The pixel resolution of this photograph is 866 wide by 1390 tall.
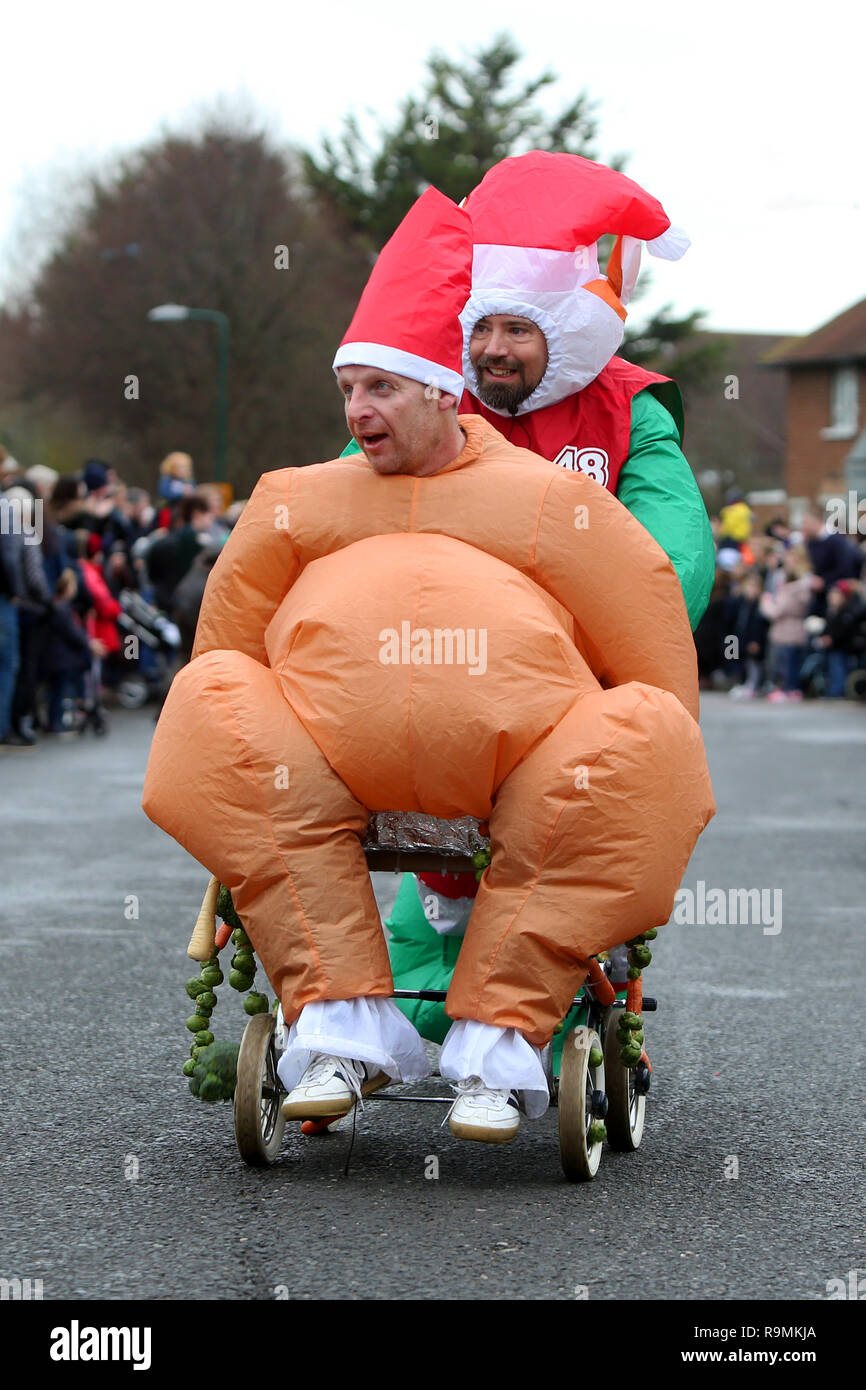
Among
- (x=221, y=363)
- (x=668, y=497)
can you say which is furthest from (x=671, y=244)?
(x=221, y=363)

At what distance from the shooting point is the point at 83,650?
15766mm

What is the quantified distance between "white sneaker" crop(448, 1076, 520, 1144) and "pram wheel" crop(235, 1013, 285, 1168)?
398 millimetres

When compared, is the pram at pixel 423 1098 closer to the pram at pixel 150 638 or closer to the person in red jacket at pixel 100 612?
the person in red jacket at pixel 100 612

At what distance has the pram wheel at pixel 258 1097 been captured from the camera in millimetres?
4160

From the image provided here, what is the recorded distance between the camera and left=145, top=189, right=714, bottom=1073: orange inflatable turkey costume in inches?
159

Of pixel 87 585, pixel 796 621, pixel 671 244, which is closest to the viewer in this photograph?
pixel 671 244

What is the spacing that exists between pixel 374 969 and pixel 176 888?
4550mm

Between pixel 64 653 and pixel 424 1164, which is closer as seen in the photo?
pixel 424 1164

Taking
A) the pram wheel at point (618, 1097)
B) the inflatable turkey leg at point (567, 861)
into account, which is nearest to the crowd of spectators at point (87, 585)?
the pram wheel at point (618, 1097)

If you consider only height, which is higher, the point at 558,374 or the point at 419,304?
the point at 419,304

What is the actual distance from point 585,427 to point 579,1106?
163cm

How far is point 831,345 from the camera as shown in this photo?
5200cm

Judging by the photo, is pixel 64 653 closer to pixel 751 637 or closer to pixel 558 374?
pixel 751 637

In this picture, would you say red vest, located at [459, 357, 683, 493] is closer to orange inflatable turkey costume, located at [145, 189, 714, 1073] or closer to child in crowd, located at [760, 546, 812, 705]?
orange inflatable turkey costume, located at [145, 189, 714, 1073]
